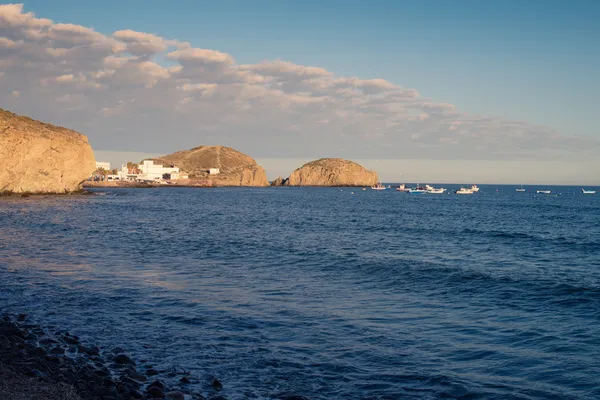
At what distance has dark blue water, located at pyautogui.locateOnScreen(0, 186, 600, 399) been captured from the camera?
1284cm

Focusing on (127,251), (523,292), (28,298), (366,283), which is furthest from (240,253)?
(523,292)

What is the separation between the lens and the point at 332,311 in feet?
63.1

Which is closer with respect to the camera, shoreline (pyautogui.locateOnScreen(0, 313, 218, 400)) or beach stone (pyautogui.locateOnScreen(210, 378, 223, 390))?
shoreline (pyautogui.locateOnScreen(0, 313, 218, 400))

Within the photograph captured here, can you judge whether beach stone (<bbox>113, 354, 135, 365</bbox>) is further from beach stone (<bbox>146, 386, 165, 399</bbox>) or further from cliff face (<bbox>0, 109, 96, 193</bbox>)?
cliff face (<bbox>0, 109, 96, 193</bbox>)

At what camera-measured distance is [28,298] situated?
66.6 ft

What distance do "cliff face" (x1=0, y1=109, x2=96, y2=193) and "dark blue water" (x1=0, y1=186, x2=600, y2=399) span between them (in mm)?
61881

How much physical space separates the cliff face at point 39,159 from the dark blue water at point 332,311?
61.9 metres

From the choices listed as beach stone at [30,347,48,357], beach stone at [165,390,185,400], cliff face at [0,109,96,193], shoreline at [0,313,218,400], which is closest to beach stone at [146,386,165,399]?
shoreline at [0,313,218,400]

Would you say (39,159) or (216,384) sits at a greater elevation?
(39,159)

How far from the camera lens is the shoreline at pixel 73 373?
10719mm

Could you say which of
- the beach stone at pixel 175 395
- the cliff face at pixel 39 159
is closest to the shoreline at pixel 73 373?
the beach stone at pixel 175 395

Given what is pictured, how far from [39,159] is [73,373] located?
102 meters

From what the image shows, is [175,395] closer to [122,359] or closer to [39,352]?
[122,359]

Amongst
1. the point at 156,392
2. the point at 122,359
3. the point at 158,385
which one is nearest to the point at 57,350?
the point at 122,359
